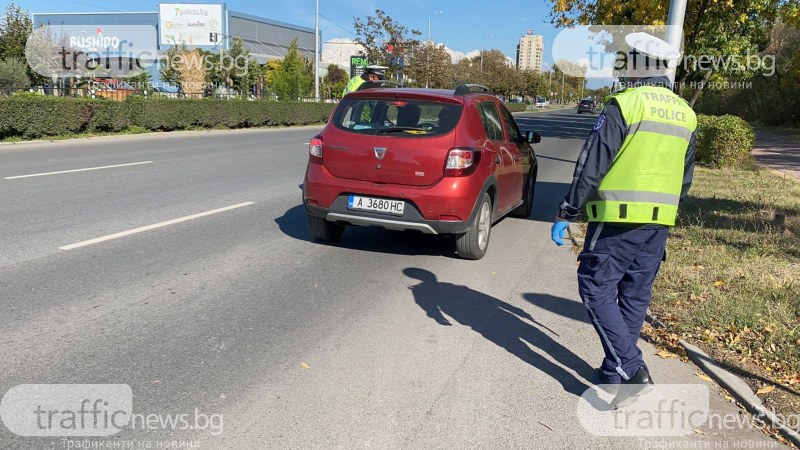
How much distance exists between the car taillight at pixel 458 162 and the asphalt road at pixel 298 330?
945mm

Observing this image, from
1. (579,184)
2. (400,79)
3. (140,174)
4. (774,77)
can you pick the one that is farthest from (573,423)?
(400,79)

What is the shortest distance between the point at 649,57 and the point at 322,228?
3939mm

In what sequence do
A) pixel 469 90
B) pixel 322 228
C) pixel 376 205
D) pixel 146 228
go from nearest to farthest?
pixel 376 205
pixel 322 228
pixel 469 90
pixel 146 228

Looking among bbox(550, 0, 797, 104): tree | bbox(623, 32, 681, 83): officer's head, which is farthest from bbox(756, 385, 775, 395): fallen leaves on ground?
bbox(550, 0, 797, 104): tree

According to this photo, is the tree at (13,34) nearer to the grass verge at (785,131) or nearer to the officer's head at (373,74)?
the officer's head at (373,74)

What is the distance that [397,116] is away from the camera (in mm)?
6027

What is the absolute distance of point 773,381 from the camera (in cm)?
359

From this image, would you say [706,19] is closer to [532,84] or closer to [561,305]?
[561,305]

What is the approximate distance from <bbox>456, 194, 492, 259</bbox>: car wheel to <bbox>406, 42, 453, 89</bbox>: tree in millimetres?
41025

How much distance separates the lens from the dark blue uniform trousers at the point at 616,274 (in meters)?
3.23

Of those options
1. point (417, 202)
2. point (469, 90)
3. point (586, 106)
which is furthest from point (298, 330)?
point (586, 106)

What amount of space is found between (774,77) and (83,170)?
36.5 meters

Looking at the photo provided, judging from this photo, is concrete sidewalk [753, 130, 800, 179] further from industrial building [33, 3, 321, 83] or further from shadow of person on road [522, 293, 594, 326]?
industrial building [33, 3, 321, 83]

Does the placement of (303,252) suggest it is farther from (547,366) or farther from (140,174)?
(140,174)
